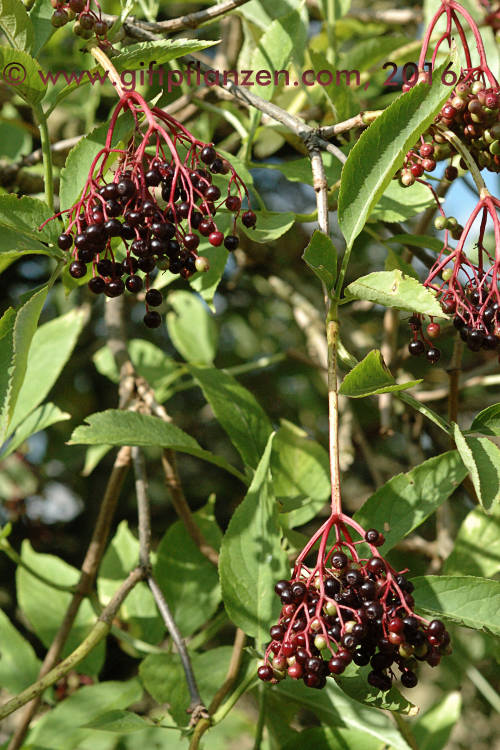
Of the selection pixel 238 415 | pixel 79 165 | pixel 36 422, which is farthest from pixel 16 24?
pixel 36 422

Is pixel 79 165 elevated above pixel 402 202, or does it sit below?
above

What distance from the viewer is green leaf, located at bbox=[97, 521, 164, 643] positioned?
127 centimetres

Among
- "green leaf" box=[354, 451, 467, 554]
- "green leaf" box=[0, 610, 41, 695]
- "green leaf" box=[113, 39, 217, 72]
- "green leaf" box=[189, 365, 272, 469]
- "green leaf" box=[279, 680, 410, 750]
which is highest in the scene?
"green leaf" box=[113, 39, 217, 72]

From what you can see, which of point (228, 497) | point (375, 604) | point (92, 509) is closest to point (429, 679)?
point (228, 497)

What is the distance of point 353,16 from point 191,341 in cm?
91

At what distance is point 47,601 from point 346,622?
824 millimetres

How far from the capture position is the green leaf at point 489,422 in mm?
774

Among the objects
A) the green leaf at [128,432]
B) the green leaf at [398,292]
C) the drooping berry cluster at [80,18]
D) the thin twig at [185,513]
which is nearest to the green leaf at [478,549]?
the thin twig at [185,513]

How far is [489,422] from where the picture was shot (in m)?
0.78

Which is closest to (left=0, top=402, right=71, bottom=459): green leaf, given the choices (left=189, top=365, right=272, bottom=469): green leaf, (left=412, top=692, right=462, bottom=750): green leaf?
(left=189, top=365, right=272, bottom=469): green leaf

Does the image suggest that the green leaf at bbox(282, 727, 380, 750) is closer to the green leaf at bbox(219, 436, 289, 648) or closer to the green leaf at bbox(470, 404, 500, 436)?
the green leaf at bbox(219, 436, 289, 648)

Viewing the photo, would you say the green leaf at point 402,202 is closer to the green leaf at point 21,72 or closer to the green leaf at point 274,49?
the green leaf at point 274,49

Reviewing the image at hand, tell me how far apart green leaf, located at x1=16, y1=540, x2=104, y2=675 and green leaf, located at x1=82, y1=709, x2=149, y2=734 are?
397mm

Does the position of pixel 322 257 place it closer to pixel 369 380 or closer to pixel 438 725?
pixel 369 380
